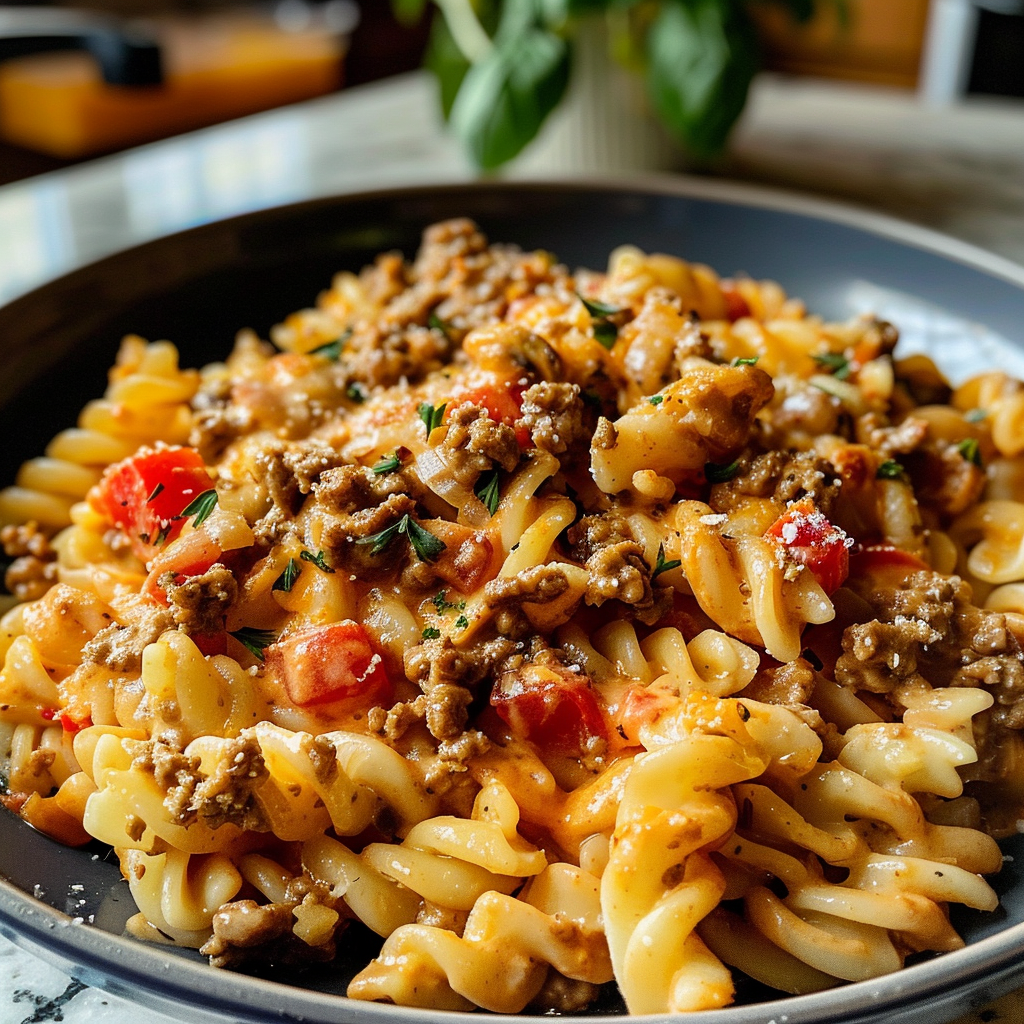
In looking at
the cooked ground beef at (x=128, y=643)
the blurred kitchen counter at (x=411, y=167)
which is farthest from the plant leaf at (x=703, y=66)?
the cooked ground beef at (x=128, y=643)

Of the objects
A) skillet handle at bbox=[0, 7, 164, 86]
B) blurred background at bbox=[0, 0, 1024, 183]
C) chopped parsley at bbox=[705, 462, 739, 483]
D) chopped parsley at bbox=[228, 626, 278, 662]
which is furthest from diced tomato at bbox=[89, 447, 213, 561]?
blurred background at bbox=[0, 0, 1024, 183]

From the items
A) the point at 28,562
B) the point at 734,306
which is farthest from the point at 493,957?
the point at 734,306

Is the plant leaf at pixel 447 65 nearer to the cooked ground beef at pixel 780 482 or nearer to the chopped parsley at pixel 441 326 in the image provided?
the chopped parsley at pixel 441 326

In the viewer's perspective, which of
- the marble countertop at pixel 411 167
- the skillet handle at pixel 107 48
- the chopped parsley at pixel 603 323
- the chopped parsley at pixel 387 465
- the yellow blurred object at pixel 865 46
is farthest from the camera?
the yellow blurred object at pixel 865 46

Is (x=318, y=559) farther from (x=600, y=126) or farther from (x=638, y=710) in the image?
(x=600, y=126)

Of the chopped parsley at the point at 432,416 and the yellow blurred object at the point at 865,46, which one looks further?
the yellow blurred object at the point at 865,46

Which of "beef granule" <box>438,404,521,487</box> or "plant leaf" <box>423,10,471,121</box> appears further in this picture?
"plant leaf" <box>423,10,471,121</box>

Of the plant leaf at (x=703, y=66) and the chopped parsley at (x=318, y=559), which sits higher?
the plant leaf at (x=703, y=66)

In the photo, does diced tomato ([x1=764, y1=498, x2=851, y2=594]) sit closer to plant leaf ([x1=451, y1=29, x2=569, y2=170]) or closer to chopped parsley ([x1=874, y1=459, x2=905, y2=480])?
chopped parsley ([x1=874, y1=459, x2=905, y2=480])

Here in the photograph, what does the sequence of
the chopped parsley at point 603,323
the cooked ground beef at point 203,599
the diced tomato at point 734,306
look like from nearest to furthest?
1. the cooked ground beef at point 203,599
2. the chopped parsley at point 603,323
3. the diced tomato at point 734,306
